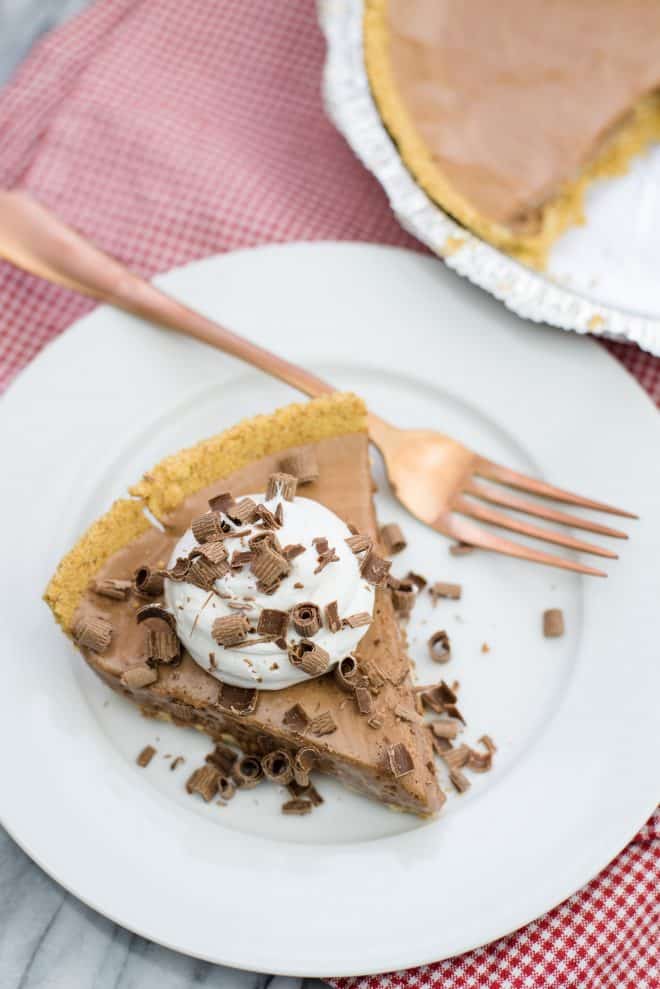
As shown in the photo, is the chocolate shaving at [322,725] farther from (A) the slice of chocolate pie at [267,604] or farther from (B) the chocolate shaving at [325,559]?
(B) the chocolate shaving at [325,559]

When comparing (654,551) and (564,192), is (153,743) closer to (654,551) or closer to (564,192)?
(654,551)

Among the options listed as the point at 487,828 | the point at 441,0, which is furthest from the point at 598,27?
the point at 487,828

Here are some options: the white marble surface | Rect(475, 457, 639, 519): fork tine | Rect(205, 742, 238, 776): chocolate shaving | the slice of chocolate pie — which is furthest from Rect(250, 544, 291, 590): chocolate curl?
the white marble surface

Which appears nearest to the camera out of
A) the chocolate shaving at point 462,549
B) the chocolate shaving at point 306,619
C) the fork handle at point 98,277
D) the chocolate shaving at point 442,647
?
the chocolate shaving at point 306,619

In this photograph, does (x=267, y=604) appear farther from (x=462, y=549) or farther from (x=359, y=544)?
(x=462, y=549)

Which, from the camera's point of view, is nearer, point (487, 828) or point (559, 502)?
point (487, 828)

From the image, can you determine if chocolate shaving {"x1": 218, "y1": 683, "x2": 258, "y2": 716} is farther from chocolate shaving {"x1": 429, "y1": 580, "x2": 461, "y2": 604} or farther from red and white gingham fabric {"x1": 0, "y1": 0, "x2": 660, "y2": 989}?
red and white gingham fabric {"x1": 0, "y1": 0, "x2": 660, "y2": 989}

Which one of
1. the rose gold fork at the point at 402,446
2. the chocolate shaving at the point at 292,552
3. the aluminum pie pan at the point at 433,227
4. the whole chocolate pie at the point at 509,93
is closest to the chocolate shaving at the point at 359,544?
the chocolate shaving at the point at 292,552

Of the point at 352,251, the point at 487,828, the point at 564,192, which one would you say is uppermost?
the point at 564,192
